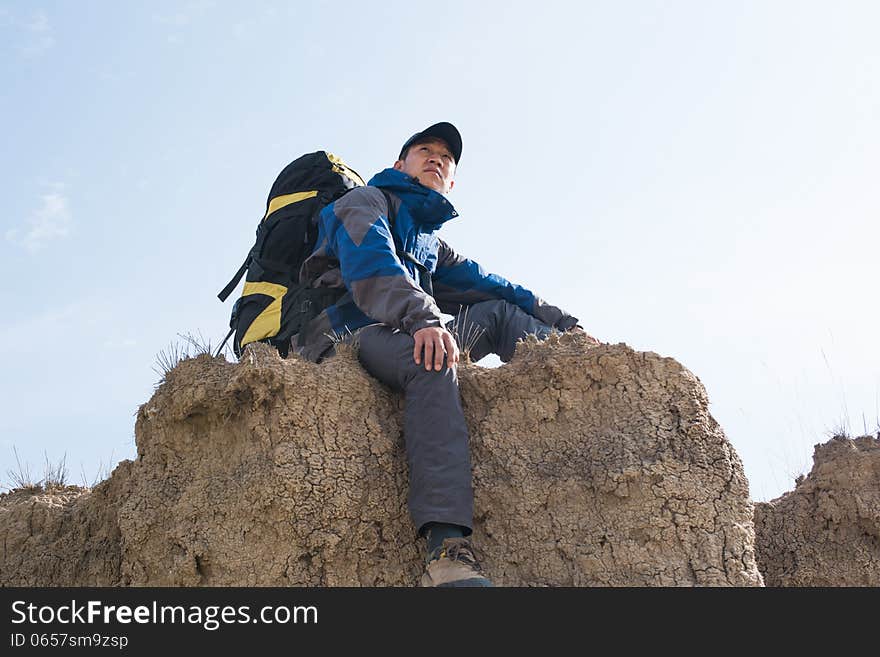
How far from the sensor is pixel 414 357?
398 cm

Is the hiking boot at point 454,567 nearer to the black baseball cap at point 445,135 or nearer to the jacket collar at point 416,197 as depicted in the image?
the jacket collar at point 416,197

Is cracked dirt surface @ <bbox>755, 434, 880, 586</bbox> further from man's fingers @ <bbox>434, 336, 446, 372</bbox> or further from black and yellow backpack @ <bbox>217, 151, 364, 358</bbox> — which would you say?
black and yellow backpack @ <bbox>217, 151, 364, 358</bbox>

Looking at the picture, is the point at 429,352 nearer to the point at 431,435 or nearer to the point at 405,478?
the point at 431,435

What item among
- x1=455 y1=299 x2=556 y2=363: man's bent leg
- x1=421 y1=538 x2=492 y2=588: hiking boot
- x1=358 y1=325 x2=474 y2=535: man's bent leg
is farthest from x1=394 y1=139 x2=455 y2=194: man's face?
x1=421 y1=538 x2=492 y2=588: hiking boot

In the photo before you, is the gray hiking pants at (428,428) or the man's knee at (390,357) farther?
the man's knee at (390,357)

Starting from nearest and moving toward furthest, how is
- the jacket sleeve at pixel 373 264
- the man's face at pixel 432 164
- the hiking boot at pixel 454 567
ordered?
the hiking boot at pixel 454 567 < the jacket sleeve at pixel 373 264 < the man's face at pixel 432 164

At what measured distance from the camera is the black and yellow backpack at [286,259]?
4.94 metres

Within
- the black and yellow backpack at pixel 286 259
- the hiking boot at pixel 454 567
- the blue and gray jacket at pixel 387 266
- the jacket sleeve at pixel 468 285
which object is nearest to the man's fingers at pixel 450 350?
the blue and gray jacket at pixel 387 266

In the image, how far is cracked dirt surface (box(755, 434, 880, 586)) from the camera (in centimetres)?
493

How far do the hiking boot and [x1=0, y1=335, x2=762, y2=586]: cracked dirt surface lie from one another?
0.85ft

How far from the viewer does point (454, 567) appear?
141 inches
